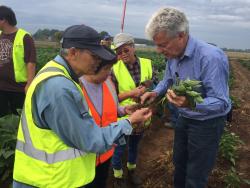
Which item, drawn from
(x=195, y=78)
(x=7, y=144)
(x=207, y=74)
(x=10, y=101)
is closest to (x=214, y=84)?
(x=207, y=74)

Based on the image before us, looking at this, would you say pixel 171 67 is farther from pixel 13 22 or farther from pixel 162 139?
pixel 162 139

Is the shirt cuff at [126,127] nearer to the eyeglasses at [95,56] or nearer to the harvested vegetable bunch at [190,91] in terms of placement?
the eyeglasses at [95,56]

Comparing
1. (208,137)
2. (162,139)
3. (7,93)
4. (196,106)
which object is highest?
(196,106)

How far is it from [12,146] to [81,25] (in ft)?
8.91

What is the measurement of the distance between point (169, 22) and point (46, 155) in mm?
1483

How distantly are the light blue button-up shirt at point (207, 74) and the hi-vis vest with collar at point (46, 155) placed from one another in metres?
1.20

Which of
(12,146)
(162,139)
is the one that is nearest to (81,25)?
(12,146)

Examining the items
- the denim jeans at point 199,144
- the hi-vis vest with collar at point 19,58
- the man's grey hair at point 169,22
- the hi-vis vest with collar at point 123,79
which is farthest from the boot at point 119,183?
the man's grey hair at point 169,22

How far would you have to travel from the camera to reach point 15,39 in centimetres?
561

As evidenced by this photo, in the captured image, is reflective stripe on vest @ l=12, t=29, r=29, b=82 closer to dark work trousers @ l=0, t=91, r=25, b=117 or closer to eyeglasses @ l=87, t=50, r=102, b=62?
dark work trousers @ l=0, t=91, r=25, b=117

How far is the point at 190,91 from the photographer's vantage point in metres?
3.27

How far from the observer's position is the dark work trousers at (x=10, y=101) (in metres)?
5.82

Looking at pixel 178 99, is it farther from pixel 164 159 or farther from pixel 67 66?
pixel 164 159

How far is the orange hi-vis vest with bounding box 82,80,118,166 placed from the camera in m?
3.62
